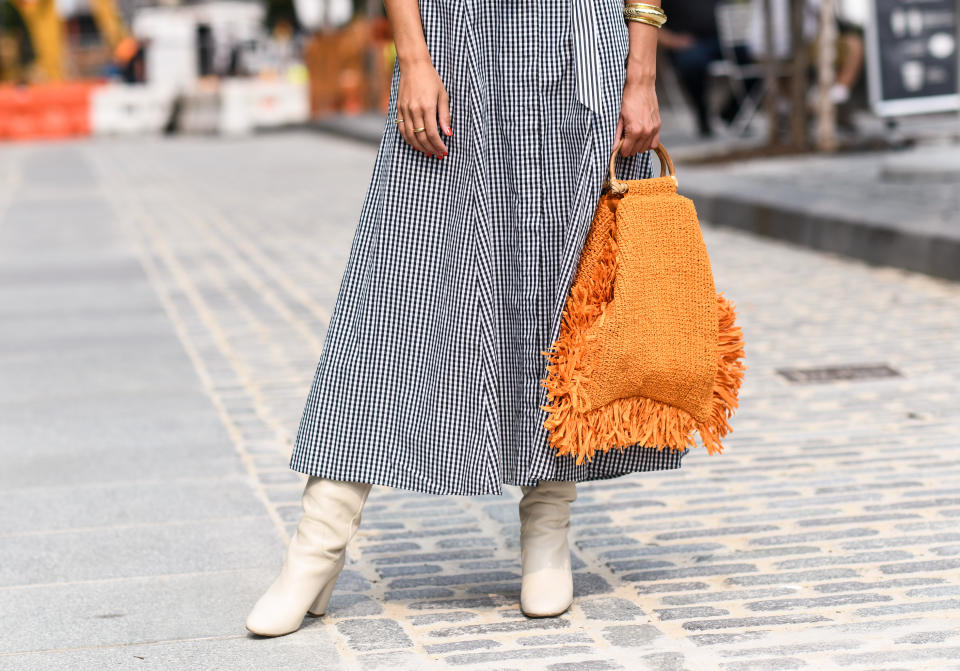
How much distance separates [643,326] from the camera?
2953mm

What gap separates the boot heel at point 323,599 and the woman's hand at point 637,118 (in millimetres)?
987

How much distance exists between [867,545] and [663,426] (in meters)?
0.84

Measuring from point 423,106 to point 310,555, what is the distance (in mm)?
880

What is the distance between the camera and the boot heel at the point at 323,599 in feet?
10.2

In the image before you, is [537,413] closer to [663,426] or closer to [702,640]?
[663,426]

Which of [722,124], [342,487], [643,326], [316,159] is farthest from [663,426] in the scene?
[316,159]

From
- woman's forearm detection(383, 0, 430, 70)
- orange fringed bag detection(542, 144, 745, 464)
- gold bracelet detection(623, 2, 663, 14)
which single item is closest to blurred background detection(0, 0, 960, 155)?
gold bracelet detection(623, 2, 663, 14)

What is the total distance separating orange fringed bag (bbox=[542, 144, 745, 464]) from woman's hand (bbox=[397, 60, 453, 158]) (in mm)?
341

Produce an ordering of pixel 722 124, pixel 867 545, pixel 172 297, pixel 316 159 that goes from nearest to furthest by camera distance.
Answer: pixel 867 545 < pixel 172 297 < pixel 722 124 < pixel 316 159

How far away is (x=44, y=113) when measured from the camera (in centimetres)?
2922

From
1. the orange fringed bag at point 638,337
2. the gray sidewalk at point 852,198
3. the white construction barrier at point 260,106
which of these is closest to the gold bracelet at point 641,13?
the orange fringed bag at point 638,337

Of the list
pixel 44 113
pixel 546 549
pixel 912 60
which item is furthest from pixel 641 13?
pixel 44 113

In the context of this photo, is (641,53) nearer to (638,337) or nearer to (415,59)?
(415,59)

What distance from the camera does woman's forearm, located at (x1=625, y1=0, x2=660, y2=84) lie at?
3.03m
